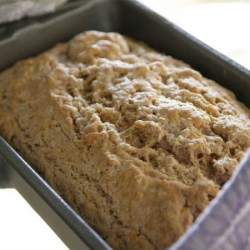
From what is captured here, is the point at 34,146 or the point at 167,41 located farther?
the point at 167,41

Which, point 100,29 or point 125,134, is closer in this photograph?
point 125,134

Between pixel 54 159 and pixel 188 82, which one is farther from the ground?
pixel 188 82

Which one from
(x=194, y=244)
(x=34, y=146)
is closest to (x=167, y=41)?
(x=34, y=146)

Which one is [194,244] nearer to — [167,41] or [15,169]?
[15,169]
